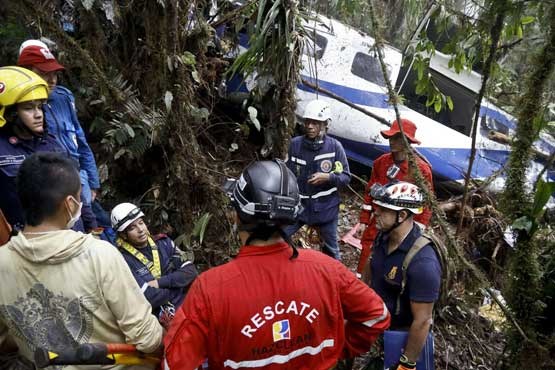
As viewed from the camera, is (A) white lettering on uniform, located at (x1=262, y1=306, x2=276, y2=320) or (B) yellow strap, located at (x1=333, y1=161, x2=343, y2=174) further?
(B) yellow strap, located at (x1=333, y1=161, x2=343, y2=174)

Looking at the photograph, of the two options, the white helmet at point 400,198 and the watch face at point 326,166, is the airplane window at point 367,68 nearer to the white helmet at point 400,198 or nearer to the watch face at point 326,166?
the watch face at point 326,166

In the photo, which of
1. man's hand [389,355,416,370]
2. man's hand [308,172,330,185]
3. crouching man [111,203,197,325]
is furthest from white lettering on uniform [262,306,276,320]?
man's hand [308,172,330,185]

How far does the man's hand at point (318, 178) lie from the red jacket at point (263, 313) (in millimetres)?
2369

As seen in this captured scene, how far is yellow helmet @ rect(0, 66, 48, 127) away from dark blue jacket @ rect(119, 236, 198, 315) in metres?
1.09

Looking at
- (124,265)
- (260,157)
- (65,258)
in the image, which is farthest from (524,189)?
(260,157)

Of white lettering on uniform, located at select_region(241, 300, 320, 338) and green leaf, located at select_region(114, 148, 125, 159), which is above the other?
white lettering on uniform, located at select_region(241, 300, 320, 338)

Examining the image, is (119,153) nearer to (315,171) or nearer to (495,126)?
(315,171)

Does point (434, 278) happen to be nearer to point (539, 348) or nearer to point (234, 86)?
point (539, 348)

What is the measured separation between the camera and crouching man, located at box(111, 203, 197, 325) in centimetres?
266

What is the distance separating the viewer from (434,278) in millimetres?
2252

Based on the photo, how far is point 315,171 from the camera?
13.6 ft

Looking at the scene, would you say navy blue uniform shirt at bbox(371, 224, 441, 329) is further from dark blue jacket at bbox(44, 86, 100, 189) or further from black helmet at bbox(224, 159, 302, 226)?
dark blue jacket at bbox(44, 86, 100, 189)

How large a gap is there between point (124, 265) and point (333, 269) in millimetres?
819

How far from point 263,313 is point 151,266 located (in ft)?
5.05
